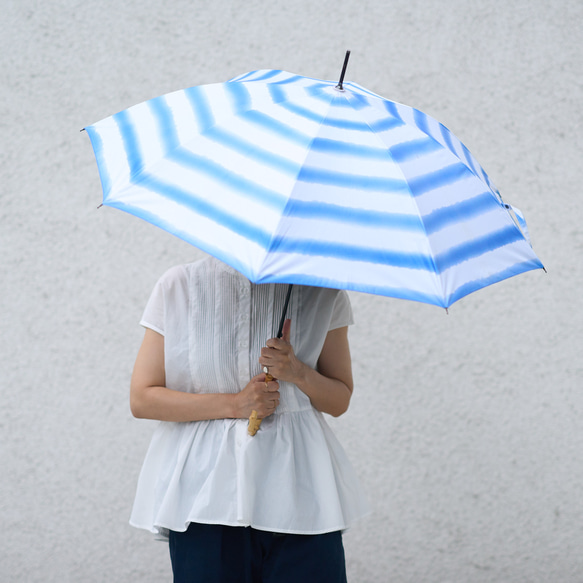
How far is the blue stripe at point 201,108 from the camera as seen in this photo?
1.10 meters

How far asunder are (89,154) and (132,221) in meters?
Answer: 0.28

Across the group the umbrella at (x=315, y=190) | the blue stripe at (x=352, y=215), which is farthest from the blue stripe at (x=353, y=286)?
the blue stripe at (x=352, y=215)

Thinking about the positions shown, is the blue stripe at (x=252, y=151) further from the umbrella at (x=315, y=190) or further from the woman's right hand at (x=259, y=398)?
Answer: the woman's right hand at (x=259, y=398)

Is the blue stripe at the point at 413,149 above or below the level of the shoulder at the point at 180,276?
above

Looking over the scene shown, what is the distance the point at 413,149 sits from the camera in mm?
1093

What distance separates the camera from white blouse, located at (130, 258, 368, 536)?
1.20 metres

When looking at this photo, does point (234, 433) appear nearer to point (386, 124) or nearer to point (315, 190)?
point (315, 190)

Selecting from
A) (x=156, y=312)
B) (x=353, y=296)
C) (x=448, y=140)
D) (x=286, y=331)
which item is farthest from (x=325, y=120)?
(x=353, y=296)

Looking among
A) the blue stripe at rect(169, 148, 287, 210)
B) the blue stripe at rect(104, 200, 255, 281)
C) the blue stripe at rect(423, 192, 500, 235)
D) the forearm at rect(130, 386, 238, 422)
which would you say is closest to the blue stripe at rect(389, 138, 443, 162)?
the blue stripe at rect(423, 192, 500, 235)

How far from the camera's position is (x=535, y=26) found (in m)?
2.35

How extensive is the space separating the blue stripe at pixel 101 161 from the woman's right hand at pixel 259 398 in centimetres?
44

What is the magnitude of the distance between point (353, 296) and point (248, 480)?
4.16 ft

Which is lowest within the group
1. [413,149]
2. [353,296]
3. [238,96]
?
[353,296]

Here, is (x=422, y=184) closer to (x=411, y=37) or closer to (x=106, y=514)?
(x=411, y=37)
